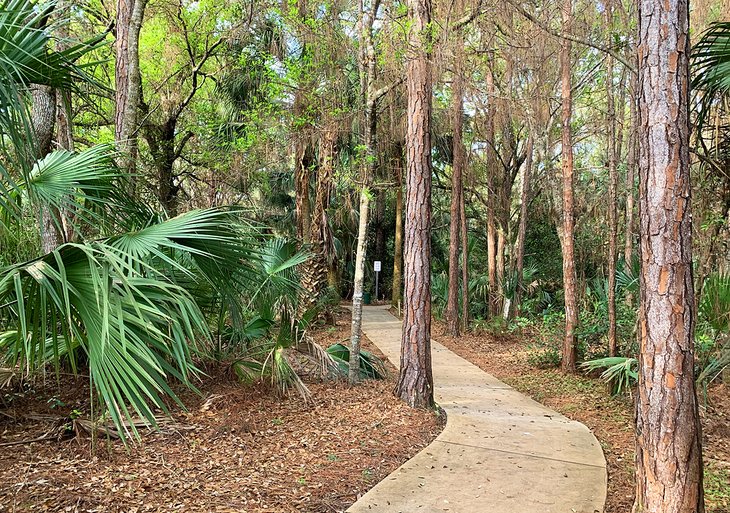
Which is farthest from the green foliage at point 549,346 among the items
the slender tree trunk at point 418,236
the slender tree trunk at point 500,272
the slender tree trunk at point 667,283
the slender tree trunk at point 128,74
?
the slender tree trunk at point 128,74

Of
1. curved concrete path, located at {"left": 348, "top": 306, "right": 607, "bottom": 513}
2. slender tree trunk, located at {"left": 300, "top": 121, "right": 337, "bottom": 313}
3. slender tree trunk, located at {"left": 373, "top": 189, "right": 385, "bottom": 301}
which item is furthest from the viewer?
slender tree trunk, located at {"left": 373, "top": 189, "right": 385, "bottom": 301}

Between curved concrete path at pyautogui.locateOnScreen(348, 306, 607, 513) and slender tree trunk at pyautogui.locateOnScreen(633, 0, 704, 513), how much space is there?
2.90 feet

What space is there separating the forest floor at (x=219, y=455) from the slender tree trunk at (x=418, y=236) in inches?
16.1

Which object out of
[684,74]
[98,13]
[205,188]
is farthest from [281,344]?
[205,188]

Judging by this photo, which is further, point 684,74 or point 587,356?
point 587,356

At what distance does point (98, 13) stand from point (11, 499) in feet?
26.3

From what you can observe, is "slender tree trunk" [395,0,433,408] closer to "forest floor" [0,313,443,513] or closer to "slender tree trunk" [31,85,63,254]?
"forest floor" [0,313,443,513]

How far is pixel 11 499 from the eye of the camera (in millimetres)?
2979

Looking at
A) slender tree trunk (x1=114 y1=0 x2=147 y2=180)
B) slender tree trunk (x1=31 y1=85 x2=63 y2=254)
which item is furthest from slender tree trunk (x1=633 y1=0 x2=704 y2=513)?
slender tree trunk (x1=31 y1=85 x2=63 y2=254)

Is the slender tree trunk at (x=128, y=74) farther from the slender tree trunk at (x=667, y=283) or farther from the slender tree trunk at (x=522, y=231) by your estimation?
the slender tree trunk at (x=522, y=231)

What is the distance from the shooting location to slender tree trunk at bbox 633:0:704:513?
8.77ft

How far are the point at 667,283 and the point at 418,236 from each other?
338 centimetres

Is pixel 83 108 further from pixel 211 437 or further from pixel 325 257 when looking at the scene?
pixel 211 437

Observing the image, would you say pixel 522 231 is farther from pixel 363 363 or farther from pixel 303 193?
pixel 363 363
